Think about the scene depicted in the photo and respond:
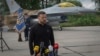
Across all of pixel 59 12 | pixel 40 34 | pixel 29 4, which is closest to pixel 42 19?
pixel 40 34

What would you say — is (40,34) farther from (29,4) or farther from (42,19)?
(29,4)

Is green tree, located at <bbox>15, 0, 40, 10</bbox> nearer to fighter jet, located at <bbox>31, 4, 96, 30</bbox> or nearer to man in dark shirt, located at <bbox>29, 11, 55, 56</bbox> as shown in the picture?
fighter jet, located at <bbox>31, 4, 96, 30</bbox>

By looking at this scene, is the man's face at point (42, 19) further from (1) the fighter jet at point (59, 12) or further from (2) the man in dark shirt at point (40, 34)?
(1) the fighter jet at point (59, 12)

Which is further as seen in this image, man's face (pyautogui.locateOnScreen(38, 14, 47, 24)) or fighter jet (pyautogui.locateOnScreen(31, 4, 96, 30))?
fighter jet (pyautogui.locateOnScreen(31, 4, 96, 30))

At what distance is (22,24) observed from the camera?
1895 centimetres

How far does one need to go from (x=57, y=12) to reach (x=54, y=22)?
2.05m

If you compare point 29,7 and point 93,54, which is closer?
point 93,54

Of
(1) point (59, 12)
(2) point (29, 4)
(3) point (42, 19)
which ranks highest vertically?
(3) point (42, 19)

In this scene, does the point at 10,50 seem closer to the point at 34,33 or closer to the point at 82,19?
the point at 34,33

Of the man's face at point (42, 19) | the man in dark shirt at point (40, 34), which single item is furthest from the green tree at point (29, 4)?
the man's face at point (42, 19)

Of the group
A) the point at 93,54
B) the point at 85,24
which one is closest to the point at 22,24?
the point at 93,54

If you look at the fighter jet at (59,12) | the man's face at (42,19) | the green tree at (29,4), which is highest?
the man's face at (42,19)

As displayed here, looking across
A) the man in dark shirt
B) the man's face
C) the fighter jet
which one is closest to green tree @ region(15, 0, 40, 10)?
the fighter jet

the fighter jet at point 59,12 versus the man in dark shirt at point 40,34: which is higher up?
the man in dark shirt at point 40,34
